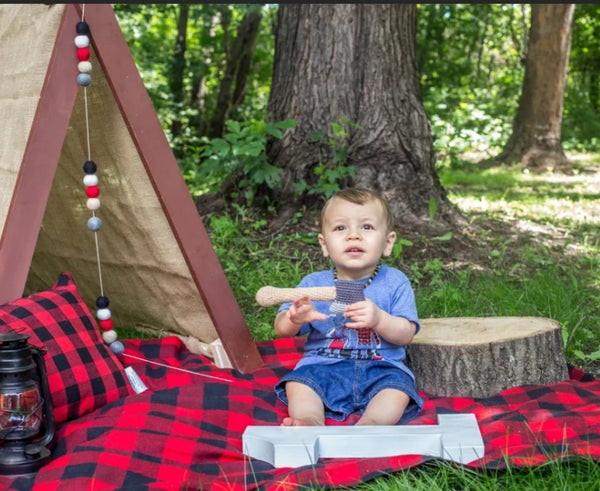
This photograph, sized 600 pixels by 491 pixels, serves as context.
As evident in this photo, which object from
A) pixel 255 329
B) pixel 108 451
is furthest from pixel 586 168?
pixel 108 451

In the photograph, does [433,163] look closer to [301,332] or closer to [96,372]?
[301,332]

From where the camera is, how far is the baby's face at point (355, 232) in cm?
269

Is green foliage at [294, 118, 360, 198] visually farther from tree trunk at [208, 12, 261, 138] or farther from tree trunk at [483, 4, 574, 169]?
tree trunk at [208, 12, 261, 138]

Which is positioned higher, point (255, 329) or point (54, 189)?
point (54, 189)

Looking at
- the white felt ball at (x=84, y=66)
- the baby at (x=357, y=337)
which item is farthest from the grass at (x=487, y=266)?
the white felt ball at (x=84, y=66)

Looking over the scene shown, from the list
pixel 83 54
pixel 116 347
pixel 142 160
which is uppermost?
pixel 83 54

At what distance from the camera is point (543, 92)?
9.98 metres

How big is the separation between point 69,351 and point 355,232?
105 cm

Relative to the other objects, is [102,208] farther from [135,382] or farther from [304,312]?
[304,312]

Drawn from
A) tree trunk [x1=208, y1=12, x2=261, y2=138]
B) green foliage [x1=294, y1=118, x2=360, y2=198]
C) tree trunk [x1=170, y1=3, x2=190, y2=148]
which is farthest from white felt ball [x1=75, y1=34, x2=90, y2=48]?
tree trunk [x1=170, y1=3, x2=190, y2=148]

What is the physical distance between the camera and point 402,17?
506 cm

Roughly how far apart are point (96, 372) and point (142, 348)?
0.65 metres

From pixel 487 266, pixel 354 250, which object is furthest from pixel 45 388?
pixel 487 266

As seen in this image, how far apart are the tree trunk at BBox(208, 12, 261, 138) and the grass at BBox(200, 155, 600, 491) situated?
5705 millimetres
